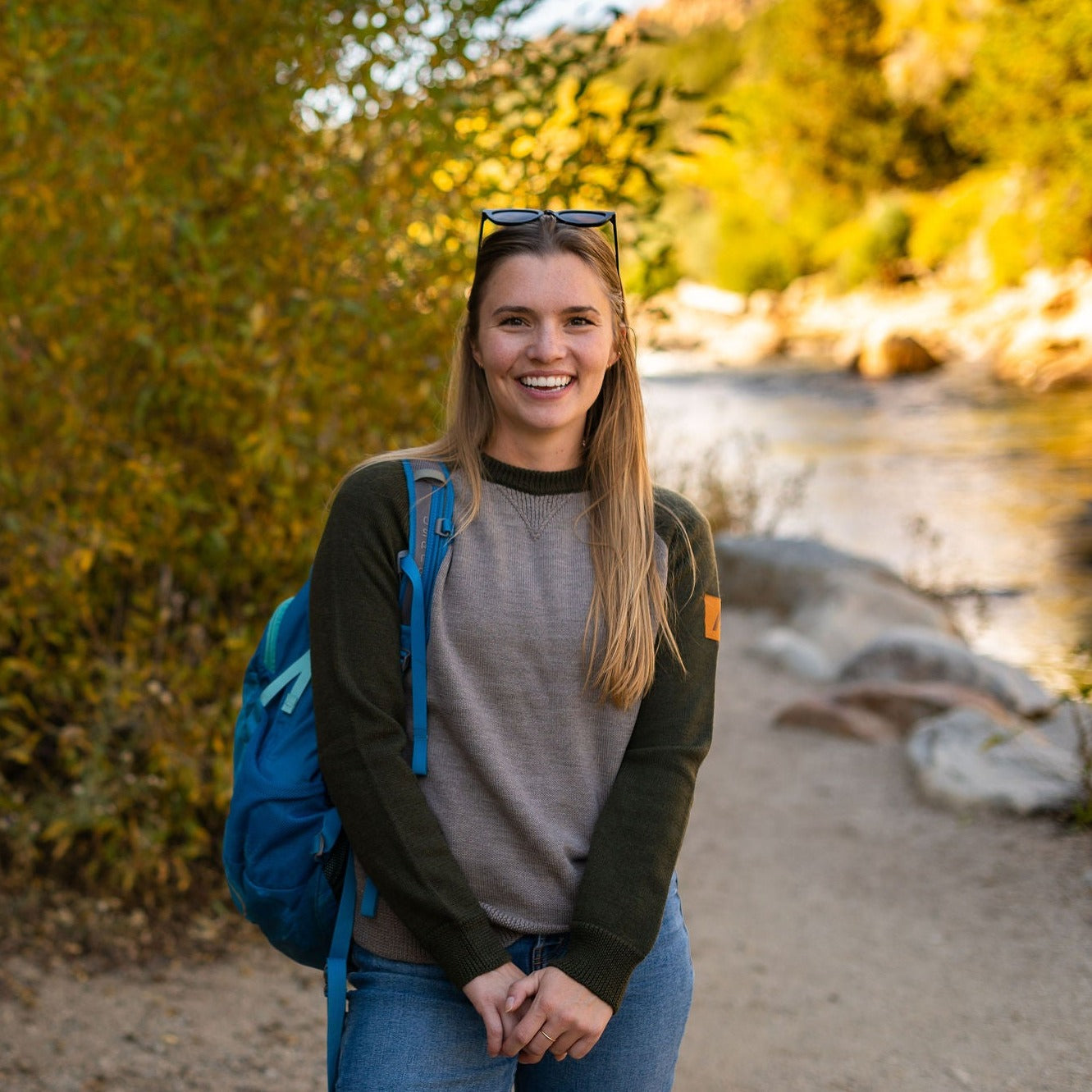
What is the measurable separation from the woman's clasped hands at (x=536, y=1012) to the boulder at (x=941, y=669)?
500cm

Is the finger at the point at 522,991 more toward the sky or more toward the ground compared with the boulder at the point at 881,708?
more toward the ground

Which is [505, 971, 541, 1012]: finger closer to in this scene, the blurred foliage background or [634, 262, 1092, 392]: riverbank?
the blurred foliage background

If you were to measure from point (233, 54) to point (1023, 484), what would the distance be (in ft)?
38.0

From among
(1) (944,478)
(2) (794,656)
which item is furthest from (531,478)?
(1) (944,478)

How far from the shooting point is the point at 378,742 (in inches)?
62.9

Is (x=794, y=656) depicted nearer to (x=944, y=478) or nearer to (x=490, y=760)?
(x=490, y=760)

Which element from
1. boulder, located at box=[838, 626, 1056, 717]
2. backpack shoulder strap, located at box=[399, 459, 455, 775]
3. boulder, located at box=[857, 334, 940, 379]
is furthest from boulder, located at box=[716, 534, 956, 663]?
boulder, located at box=[857, 334, 940, 379]

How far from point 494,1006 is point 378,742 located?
1.18 ft

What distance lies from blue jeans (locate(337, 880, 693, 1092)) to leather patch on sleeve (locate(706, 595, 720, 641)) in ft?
1.36

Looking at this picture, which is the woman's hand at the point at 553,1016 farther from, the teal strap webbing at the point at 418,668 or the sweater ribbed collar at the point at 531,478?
the sweater ribbed collar at the point at 531,478

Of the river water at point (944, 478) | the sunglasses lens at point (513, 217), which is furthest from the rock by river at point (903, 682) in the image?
the sunglasses lens at point (513, 217)

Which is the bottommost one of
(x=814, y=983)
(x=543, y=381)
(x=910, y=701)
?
(x=814, y=983)

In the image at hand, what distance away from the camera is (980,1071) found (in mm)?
3180

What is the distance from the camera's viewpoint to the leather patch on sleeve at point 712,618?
5.87 ft
